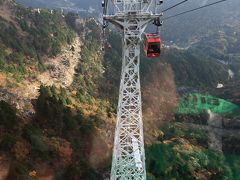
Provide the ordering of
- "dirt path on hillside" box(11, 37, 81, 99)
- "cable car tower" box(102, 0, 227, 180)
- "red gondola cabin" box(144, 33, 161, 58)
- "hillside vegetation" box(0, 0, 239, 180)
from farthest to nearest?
"dirt path on hillside" box(11, 37, 81, 99), "hillside vegetation" box(0, 0, 239, 180), "cable car tower" box(102, 0, 227, 180), "red gondola cabin" box(144, 33, 161, 58)

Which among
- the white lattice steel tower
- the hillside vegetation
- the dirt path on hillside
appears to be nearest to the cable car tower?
the white lattice steel tower

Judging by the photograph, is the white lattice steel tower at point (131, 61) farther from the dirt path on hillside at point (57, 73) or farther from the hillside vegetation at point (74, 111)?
the dirt path on hillside at point (57, 73)

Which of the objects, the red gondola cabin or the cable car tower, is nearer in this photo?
the red gondola cabin

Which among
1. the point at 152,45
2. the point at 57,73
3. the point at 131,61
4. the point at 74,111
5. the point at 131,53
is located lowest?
the point at 74,111

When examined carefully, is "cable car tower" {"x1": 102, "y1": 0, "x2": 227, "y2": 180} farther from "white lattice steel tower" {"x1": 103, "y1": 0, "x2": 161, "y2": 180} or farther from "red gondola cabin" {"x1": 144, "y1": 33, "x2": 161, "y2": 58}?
"red gondola cabin" {"x1": 144, "y1": 33, "x2": 161, "y2": 58}

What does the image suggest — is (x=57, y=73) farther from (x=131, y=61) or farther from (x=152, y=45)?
(x=152, y=45)

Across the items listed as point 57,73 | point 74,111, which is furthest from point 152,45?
point 57,73

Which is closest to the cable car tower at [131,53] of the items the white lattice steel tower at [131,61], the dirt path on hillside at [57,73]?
the white lattice steel tower at [131,61]

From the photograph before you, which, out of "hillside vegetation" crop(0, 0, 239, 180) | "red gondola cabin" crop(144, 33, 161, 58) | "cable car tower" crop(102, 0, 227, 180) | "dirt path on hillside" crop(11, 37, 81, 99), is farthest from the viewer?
"dirt path on hillside" crop(11, 37, 81, 99)

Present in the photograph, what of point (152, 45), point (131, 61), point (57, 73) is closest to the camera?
point (152, 45)
